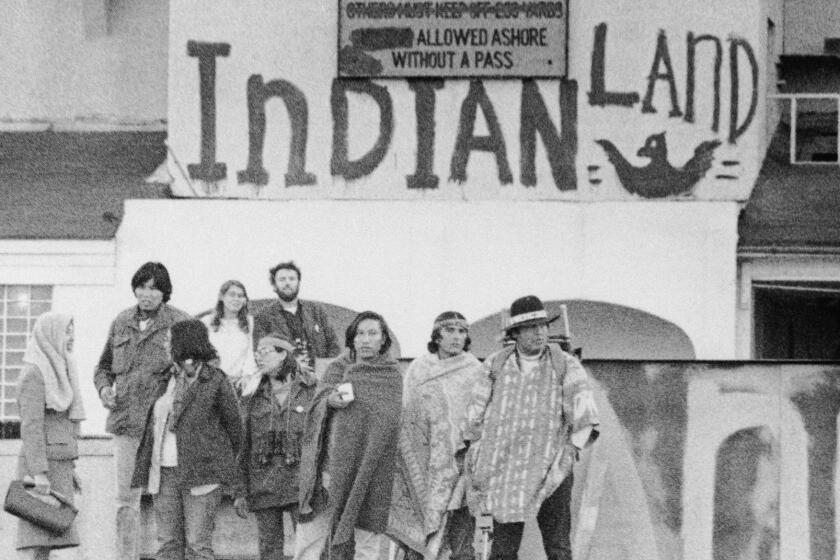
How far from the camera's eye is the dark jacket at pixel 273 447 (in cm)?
1385

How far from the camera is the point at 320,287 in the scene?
23500 mm

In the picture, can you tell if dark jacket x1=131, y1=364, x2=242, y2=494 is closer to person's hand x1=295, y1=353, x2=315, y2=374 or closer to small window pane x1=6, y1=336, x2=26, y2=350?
person's hand x1=295, y1=353, x2=315, y2=374

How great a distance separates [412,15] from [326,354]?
844 cm

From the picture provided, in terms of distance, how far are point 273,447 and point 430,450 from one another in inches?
39.9

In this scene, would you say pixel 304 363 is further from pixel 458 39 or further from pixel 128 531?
pixel 458 39

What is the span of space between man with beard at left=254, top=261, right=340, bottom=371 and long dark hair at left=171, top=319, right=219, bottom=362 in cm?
179

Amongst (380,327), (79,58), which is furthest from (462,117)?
(380,327)

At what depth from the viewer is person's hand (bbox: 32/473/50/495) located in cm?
1413

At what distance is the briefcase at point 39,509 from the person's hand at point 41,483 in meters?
0.05

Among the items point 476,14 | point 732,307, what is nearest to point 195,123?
point 476,14

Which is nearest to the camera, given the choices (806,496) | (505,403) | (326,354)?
(505,403)

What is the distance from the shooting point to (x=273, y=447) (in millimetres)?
13938

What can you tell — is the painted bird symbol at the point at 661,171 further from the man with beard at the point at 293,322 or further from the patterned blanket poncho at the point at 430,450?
the patterned blanket poncho at the point at 430,450

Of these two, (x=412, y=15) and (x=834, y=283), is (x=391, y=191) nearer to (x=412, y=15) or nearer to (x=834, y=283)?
(x=412, y=15)
